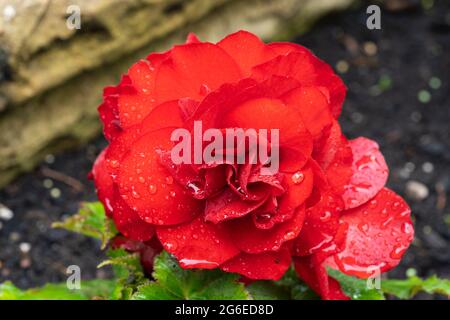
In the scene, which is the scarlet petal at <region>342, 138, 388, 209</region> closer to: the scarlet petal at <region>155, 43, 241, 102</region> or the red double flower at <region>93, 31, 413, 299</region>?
the red double flower at <region>93, 31, 413, 299</region>

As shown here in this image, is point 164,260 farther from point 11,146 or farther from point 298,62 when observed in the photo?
point 11,146

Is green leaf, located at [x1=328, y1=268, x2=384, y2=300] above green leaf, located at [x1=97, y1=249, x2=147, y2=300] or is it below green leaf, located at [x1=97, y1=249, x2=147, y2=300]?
below

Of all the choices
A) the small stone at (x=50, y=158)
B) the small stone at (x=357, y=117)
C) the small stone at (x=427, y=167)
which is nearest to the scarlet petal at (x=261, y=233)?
the small stone at (x=50, y=158)

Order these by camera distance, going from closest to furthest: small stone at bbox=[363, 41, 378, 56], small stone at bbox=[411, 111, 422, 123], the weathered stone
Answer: the weathered stone
small stone at bbox=[411, 111, 422, 123]
small stone at bbox=[363, 41, 378, 56]

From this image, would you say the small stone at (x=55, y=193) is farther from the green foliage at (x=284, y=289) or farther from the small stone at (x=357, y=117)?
the green foliage at (x=284, y=289)

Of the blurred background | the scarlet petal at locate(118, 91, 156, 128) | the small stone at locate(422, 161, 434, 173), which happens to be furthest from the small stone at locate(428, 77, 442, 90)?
the scarlet petal at locate(118, 91, 156, 128)

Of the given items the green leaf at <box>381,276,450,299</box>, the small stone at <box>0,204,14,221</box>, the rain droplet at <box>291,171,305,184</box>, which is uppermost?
the rain droplet at <box>291,171,305,184</box>
